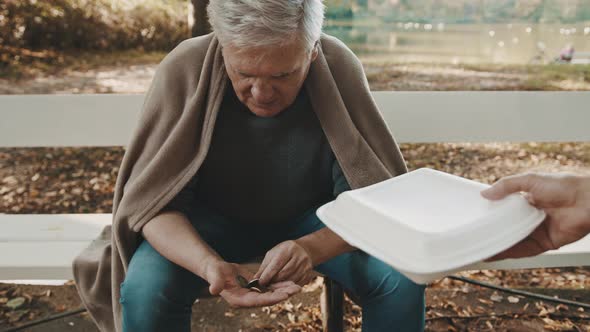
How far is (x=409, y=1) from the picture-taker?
18.0 ft

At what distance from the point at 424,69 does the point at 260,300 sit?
5.15 meters

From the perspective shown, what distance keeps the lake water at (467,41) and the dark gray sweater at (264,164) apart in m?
3.53

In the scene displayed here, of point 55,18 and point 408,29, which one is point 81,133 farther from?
point 55,18

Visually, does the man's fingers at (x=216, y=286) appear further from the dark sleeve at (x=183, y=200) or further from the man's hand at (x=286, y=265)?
the dark sleeve at (x=183, y=200)

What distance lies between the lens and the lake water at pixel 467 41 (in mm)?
5625

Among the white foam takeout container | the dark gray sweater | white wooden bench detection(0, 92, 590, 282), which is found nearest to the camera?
the white foam takeout container

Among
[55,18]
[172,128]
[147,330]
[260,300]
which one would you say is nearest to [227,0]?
[172,128]

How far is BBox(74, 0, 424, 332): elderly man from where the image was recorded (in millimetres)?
1598

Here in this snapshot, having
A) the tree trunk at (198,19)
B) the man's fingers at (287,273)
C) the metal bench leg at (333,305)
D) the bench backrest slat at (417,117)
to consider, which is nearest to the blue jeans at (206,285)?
the metal bench leg at (333,305)

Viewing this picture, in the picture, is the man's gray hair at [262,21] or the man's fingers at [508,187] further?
the man's gray hair at [262,21]

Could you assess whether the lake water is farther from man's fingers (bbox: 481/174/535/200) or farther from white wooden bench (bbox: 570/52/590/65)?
→ man's fingers (bbox: 481/174/535/200)

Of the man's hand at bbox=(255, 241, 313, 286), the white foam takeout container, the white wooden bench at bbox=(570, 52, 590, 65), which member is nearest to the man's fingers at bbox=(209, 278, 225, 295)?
the man's hand at bbox=(255, 241, 313, 286)

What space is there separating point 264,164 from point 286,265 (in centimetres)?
45

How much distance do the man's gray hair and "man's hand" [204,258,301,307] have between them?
0.65 m
